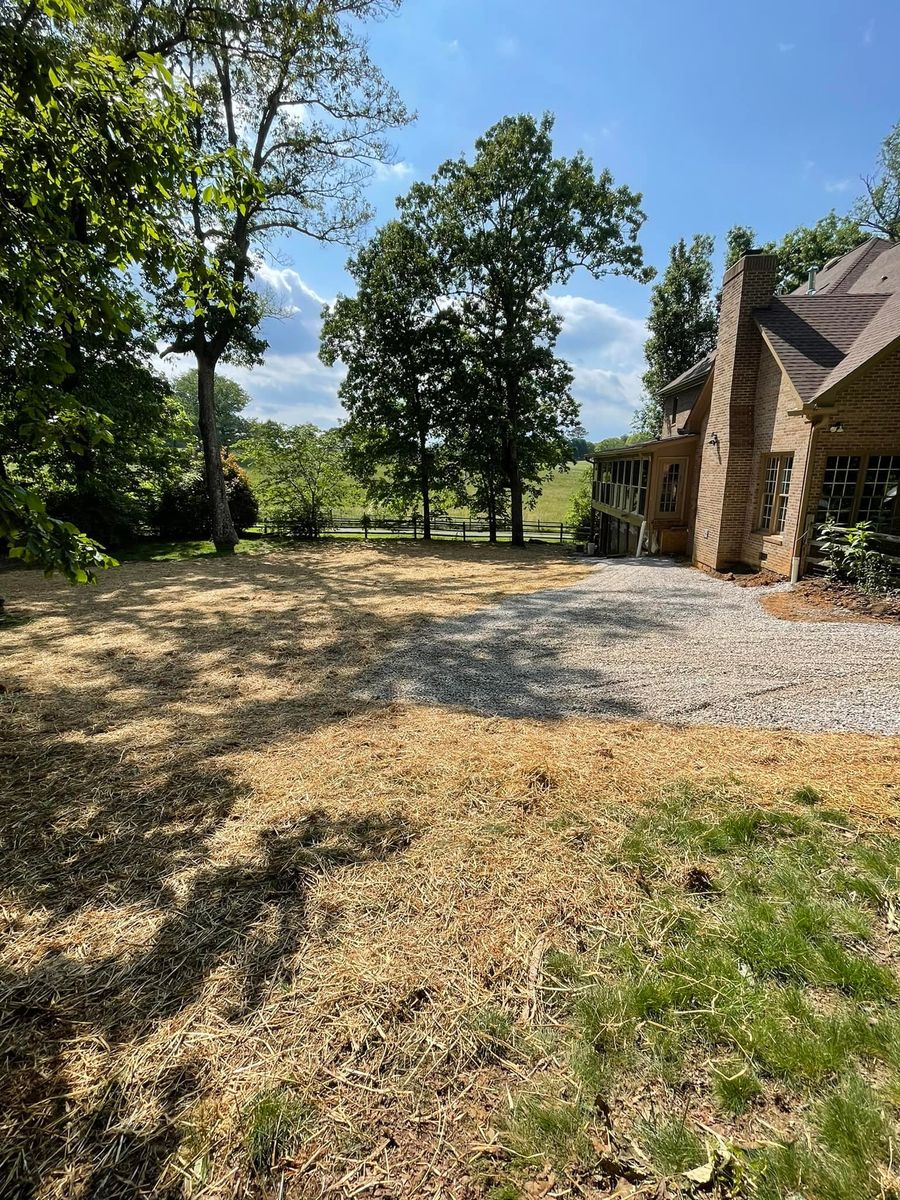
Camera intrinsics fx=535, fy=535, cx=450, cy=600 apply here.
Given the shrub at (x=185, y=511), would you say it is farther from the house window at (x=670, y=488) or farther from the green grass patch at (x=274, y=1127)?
the green grass patch at (x=274, y=1127)

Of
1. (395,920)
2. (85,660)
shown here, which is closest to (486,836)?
(395,920)

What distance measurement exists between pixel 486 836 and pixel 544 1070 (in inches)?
51.2

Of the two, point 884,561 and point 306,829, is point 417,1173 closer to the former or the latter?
point 306,829

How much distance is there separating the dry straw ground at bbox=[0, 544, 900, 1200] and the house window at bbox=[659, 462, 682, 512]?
14.0 meters

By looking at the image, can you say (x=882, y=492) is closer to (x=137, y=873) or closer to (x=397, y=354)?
(x=137, y=873)

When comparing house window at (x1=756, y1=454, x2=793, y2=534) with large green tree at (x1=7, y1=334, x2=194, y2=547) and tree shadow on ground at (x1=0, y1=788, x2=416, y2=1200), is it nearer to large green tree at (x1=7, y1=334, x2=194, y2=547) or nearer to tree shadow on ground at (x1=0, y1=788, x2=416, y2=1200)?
tree shadow on ground at (x1=0, y1=788, x2=416, y2=1200)

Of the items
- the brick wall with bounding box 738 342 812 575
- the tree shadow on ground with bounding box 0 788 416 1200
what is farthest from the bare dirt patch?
the tree shadow on ground with bounding box 0 788 416 1200

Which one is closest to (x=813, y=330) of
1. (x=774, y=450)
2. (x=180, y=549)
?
(x=774, y=450)

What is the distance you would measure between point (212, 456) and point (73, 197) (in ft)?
56.2

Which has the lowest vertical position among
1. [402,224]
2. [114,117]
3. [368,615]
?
[368,615]

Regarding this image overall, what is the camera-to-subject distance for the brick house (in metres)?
10.0

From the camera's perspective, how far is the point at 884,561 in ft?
29.5

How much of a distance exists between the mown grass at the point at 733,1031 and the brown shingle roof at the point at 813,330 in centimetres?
1061

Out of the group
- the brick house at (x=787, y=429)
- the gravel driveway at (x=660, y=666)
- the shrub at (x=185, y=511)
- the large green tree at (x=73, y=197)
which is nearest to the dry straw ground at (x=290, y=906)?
the gravel driveway at (x=660, y=666)
